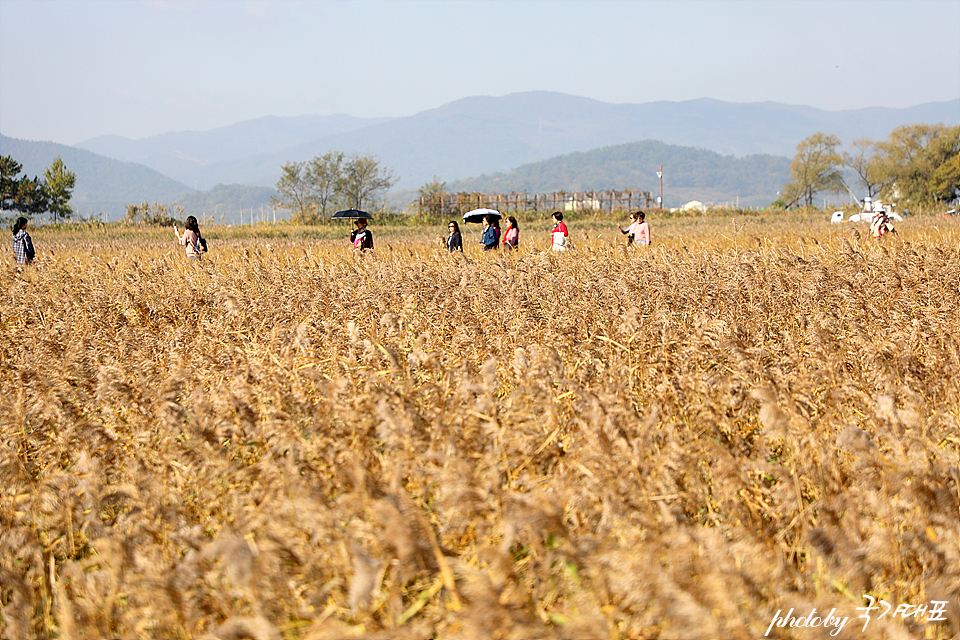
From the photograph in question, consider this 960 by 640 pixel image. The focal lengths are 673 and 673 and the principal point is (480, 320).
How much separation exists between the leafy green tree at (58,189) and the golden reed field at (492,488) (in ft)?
274

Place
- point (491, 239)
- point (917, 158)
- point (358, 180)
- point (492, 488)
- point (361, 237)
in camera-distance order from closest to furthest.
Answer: point (492, 488), point (361, 237), point (491, 239), point (358, 180), point (917, 158)

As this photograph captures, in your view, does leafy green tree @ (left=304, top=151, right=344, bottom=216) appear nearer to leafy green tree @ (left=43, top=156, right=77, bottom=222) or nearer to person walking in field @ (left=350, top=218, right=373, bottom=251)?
leafy green tree @ (left=43, top=156, right=77, bottom=222)

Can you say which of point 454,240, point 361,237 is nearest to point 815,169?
point 454,240

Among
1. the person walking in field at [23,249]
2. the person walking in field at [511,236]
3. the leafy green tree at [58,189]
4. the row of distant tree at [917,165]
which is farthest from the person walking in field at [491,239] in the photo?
the row of distant tree at [917,165]

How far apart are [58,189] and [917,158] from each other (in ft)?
355

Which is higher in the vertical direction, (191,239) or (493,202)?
(493,202)

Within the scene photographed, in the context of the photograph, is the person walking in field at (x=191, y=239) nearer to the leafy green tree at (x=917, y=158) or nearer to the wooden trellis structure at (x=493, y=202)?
the wooden trellis structure at (x=493, y=202)

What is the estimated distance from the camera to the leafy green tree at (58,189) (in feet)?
249

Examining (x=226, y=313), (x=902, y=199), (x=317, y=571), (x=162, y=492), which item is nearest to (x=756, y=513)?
(x=317, y=571)

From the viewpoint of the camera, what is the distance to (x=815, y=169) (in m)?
116

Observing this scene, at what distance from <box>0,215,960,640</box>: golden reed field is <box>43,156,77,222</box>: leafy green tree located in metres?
83.6

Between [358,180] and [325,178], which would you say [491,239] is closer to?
[358,180]

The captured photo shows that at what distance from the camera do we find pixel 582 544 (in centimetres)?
177

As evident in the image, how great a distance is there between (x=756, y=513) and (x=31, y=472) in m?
3.22
